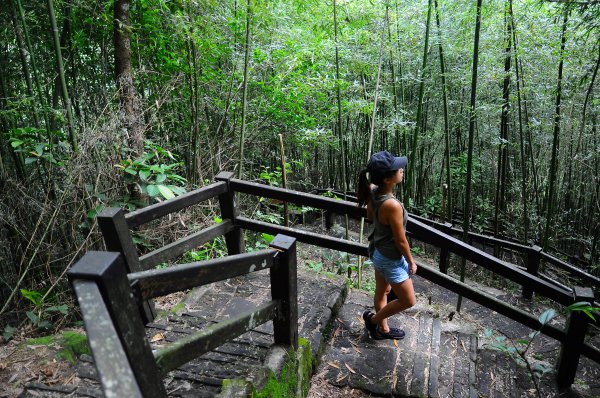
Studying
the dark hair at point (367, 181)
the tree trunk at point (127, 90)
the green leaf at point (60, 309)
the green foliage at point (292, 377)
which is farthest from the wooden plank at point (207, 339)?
the tree trunk at point (127, 90)

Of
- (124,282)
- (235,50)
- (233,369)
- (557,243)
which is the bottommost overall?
(557,243)

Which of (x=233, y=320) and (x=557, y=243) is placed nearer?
(x=233, y=320)

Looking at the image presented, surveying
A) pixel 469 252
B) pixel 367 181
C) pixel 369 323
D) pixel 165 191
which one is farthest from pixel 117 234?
pixel 469 252

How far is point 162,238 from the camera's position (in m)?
4.06

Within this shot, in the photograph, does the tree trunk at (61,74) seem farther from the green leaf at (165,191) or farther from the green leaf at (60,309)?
the green leaf at (60,309)

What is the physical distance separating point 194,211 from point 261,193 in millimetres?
1732

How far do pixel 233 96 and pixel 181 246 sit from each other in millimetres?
3989

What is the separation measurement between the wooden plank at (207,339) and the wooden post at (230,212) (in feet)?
4.45

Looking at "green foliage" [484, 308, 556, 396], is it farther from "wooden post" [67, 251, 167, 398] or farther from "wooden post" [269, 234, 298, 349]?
"wooden post" [67, 251, 167, 398]

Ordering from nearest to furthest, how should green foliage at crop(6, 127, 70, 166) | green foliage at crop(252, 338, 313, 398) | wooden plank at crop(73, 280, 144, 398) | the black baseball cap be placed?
wooden plank at crop(73, 280, 144, 398), green foliage at crop(252, 338, 313, 398), the black baseball cap, green foliage at crop(6, 127, 70, 166)

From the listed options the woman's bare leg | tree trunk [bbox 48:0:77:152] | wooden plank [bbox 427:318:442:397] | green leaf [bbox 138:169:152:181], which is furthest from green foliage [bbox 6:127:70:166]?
wooden plank [bbox 427:318:442:397]

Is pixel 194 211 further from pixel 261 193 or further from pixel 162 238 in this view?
pixel 261 193

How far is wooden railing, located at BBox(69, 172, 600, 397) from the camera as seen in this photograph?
990 mm

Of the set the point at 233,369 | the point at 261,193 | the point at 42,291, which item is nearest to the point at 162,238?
the point at 42,291
